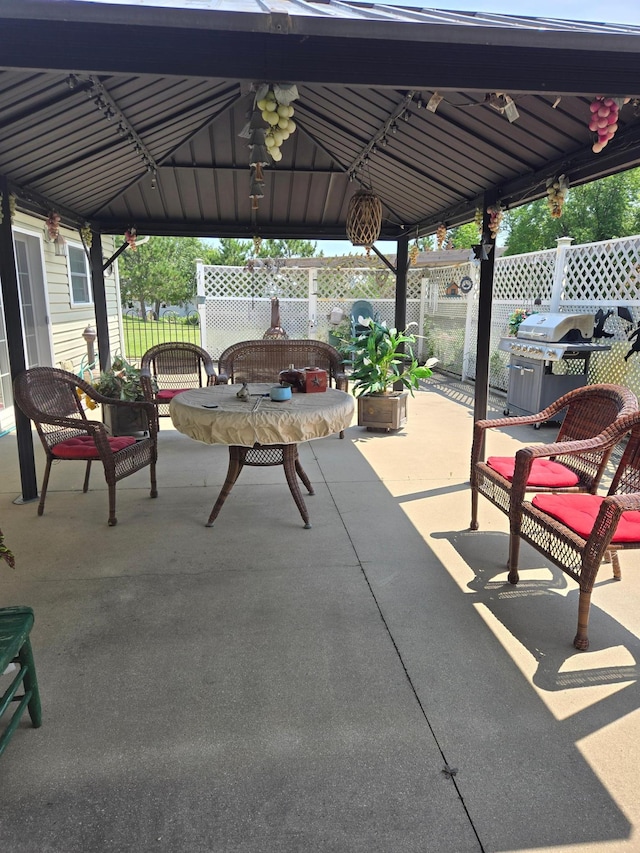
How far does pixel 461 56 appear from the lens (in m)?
1.86

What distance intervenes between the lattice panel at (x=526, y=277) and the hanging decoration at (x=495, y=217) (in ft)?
9.33

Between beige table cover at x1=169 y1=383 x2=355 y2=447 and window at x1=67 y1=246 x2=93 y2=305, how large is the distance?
221 inches

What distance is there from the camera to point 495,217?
406cm

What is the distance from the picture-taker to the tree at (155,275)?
22.5 m

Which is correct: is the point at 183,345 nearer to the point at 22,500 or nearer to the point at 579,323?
the point at 22,500

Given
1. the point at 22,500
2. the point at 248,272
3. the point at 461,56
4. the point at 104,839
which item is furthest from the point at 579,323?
the point at 248,272

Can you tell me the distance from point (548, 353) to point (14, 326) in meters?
5.03

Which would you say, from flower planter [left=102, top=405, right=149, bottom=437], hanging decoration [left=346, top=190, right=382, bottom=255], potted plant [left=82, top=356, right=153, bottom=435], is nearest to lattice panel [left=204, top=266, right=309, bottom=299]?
potted plant [left=82, top=356, right=153, bottom=435]

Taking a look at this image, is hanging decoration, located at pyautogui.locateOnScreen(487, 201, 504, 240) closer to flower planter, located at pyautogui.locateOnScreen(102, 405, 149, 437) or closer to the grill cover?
the grill cover

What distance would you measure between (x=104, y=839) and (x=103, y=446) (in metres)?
2.27

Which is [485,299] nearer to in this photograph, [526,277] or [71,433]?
[71,433]

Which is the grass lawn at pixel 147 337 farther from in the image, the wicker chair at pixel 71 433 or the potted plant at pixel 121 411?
the wicker chair at pixel 71 433

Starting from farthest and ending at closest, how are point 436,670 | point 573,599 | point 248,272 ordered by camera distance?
point 248,272, point 573,599, point 436,670

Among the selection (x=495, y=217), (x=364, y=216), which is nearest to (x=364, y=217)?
(x=364, y=216)
